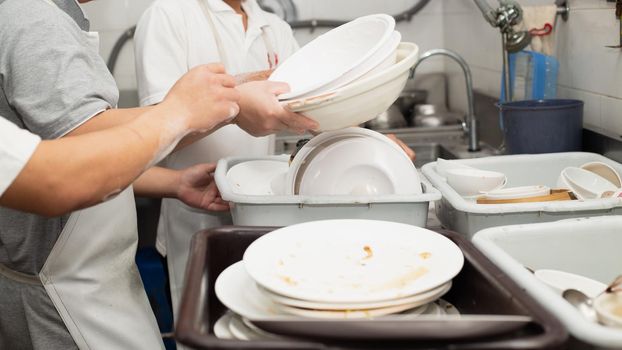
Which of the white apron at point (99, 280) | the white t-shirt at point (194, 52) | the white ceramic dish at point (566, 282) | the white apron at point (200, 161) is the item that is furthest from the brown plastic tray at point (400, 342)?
the white t-shirt at point (194, 52)

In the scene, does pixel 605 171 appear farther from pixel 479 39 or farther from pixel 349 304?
pixel 479 39

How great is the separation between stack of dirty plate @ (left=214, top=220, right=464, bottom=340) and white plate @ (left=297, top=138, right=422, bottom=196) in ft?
0.72

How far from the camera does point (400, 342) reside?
2.48 feet

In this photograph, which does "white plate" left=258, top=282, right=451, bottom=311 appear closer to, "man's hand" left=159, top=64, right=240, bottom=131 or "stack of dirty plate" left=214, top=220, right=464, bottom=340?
"stack of dirty plate" left=214, top=220, right=464, bottom=340

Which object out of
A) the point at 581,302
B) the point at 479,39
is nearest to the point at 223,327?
the point at 581,302

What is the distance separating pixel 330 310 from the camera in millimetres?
867

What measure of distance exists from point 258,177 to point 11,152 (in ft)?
2.45

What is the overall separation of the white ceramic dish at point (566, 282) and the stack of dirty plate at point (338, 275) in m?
0.15

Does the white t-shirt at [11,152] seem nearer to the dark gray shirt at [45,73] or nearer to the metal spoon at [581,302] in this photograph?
the dark gray shirt at [45,73]

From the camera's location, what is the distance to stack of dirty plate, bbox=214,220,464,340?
0.87 meters

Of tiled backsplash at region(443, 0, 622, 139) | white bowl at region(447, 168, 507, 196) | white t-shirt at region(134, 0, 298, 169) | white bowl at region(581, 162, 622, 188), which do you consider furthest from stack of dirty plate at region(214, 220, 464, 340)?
white t-shirt at region(134, 0, 298, 169)

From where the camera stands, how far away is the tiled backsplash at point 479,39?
1.79 metres

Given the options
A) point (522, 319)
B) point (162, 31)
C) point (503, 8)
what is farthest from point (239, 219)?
point (503, 8)

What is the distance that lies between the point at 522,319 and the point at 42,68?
91 cm
